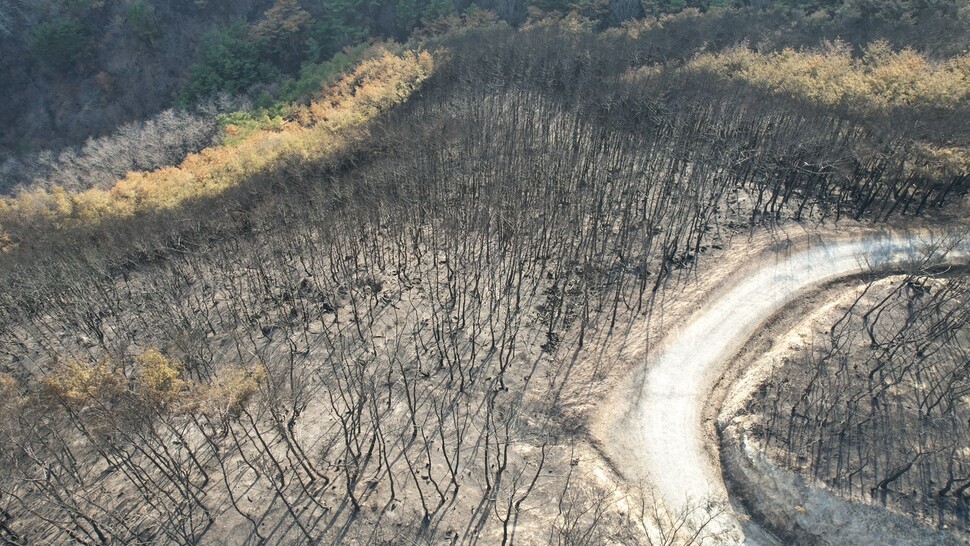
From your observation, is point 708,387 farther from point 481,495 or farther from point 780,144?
point 780,144

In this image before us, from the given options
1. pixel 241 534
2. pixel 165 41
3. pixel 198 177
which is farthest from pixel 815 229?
pixel 165 41

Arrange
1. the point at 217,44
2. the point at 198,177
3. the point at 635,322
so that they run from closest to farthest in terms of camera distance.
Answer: the point at 635,322
the point at 198,177
the point at 217,44

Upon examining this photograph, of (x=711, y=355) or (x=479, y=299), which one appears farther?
(x=479, y=299)

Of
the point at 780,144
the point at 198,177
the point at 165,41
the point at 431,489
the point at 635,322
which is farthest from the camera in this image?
the point at 165,41

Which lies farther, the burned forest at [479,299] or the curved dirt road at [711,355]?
the curved dirt road at [711,355]

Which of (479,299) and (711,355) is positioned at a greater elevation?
(479,299)

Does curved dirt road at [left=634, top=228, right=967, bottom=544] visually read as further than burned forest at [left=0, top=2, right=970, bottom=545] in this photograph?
Yes

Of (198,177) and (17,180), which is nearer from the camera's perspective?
(198,177)

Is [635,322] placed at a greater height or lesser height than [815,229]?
lesser
